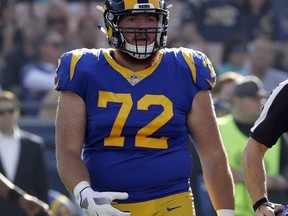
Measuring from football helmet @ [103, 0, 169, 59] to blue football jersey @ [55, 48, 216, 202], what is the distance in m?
0.12

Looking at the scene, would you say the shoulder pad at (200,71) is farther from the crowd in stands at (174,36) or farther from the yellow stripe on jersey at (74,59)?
the crowd in stands at (174,36)

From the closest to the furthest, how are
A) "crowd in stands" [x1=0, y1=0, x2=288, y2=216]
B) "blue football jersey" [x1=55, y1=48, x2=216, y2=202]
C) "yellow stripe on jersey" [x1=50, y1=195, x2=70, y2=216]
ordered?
1. "blue football jersey" [x1=55, y1=48, x2=216, y2=202]
2. "yellow stripe on jersey" [x1=50, y1=195, x2=70, y2=216]
3. "crowd in stands" [x1=0, y1=0, x2=288, y2=216]

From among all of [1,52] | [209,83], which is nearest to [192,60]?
[209,83]

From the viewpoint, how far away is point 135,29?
597 cm

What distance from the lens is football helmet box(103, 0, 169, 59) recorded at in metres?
5.96

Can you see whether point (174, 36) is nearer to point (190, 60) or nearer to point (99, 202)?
point (190, 60)

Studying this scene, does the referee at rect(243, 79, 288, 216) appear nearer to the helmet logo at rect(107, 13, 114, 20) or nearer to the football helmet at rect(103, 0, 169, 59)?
the football helmet at rect(103, 0, 169, 59)

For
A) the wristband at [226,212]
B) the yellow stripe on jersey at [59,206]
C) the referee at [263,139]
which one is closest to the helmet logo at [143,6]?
the referee at [263,139]

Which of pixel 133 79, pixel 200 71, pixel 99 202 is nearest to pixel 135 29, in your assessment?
pixel 133 79

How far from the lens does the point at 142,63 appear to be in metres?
6.07

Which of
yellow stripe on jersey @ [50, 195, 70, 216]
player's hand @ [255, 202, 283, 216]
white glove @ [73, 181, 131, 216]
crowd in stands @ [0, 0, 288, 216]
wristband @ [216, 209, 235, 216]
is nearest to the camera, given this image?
white glove @ [73, 181, 131, 216]

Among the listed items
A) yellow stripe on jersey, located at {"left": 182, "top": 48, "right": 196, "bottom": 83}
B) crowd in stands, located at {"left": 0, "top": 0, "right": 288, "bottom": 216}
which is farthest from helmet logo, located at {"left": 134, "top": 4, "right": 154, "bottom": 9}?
crowd in stands, located at {"left": 0, "top": 0, "right": 288, "bottom": 216}

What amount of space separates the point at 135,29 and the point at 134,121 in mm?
496

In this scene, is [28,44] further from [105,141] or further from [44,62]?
[105,141]
